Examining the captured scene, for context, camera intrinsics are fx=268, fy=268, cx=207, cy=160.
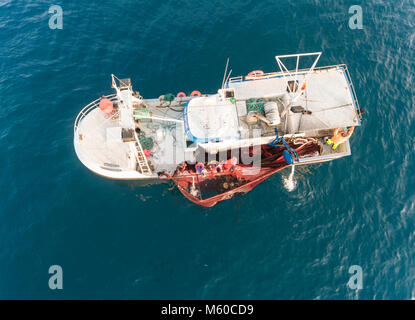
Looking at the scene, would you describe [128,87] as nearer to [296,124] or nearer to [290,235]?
[296,124]

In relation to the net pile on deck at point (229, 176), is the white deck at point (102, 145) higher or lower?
higher

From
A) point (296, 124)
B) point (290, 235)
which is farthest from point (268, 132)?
point (290, 235)

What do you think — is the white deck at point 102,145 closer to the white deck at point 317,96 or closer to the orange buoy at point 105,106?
the orange buoy at point 105,106

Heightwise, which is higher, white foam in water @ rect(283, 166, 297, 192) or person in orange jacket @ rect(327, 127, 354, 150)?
person in orange jacket @ rect(327, 127, 354, 150)

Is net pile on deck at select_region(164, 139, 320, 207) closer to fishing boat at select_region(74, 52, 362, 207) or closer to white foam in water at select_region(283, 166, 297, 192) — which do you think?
fishing boat at select_region(74, 52, 362, 207)

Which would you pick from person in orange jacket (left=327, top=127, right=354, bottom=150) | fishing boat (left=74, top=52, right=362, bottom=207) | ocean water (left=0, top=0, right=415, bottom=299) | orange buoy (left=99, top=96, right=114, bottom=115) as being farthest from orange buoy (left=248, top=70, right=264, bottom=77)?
orange buoy (left=99, top=96, right=114, bottom=115)

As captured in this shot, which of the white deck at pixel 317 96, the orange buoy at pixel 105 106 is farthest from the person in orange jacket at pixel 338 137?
the orange buoy at pixel 105 106
